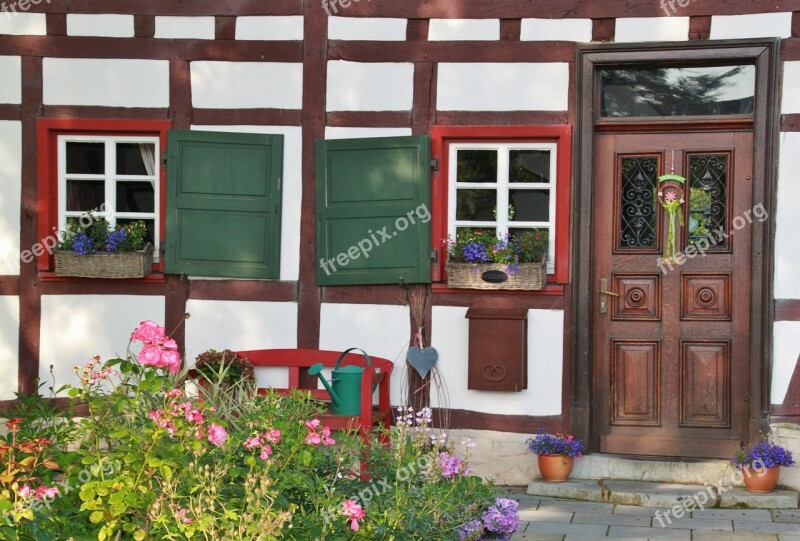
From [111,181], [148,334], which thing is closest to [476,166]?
[111,181]

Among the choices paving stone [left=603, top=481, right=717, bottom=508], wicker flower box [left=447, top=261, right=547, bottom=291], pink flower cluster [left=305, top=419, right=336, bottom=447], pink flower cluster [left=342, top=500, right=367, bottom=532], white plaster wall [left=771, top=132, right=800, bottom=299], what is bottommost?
paving stone [left=603, top=481, right=717, bottom=508]

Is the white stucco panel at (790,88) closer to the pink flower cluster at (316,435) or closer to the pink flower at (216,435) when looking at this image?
the pink flower cluster at (316,435)

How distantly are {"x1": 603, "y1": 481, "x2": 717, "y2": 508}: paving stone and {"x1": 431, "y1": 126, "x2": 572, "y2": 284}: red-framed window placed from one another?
4.37 ft

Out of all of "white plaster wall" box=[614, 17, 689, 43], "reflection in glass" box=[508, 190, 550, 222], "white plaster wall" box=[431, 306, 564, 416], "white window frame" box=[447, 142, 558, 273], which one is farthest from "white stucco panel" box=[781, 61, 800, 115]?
"white plaster wall" box=[431, 306, 564, 416]

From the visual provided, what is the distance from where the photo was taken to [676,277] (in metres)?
7.08

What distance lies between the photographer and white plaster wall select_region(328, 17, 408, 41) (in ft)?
23.9

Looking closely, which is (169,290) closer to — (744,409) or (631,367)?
(631,367)

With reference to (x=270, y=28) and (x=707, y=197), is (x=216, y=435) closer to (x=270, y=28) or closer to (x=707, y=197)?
(x=270, y=28)

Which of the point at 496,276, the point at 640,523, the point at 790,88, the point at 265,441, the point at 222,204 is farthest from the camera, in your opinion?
the point at 222,204

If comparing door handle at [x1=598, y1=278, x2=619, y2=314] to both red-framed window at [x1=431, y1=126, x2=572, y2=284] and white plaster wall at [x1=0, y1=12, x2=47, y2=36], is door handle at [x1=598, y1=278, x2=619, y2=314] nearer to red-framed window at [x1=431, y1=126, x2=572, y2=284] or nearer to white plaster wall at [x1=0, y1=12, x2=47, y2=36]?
red-framed window at [x1=431, y1=126, x2=572, y2=284]

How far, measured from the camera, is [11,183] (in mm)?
7523

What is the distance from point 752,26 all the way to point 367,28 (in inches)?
95.9

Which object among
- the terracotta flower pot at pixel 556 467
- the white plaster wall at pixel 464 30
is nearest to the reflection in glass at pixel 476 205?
the white plaster wall at pixel 464 30

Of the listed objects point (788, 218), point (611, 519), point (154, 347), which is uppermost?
point (788, 218)
